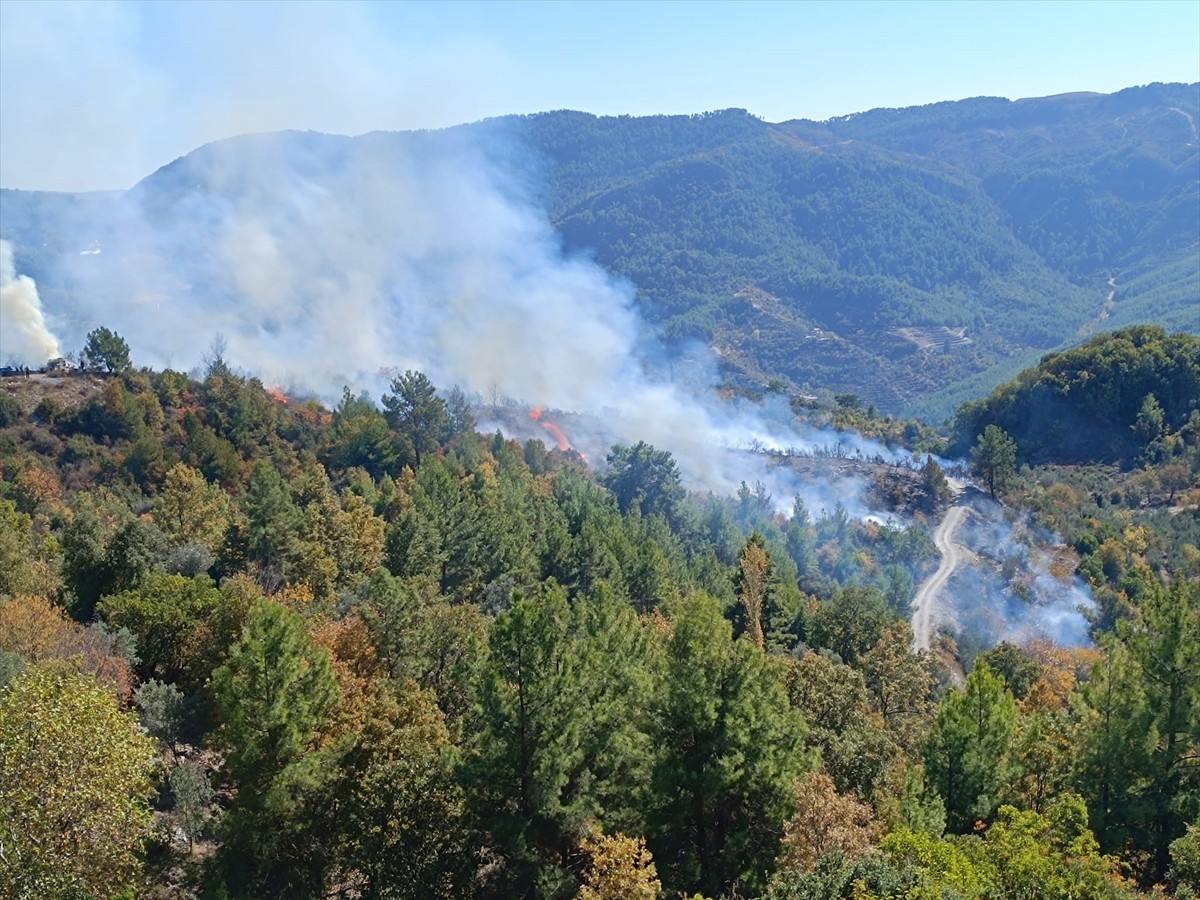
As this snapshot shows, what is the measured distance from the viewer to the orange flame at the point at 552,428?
137500mm

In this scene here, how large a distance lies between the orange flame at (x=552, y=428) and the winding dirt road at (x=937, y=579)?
50.7m

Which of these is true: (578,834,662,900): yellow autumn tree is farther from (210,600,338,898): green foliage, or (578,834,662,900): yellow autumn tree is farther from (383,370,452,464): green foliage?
(383,370,452,464): green foliage

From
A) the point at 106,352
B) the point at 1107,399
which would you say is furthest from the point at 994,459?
the point at 106,352

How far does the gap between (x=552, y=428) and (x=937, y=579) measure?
6209cm

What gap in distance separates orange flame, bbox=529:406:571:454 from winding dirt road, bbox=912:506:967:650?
5068 centimetres

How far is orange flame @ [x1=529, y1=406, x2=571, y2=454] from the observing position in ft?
451

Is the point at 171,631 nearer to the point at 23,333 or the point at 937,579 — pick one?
the point at 937,579

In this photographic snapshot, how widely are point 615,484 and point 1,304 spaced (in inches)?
4253

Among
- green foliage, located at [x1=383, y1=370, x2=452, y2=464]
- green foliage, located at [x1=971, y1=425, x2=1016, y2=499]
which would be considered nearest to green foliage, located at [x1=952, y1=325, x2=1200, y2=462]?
green foliage, located at [x1=971, y1=425, x2=1016, y2=499]

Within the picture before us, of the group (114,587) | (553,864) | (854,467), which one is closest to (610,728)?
(553,864)

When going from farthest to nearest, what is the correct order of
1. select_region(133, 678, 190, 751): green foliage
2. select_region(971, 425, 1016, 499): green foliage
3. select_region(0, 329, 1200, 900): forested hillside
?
select_region(971, 425, 1016, 499): green foliage < select_region(133, 678, 190, 751): green foliage < select_region(0, 329, 1200, 900): forested hillside

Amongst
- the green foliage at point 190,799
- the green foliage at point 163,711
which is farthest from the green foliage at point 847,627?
the green foliage at point 190,799

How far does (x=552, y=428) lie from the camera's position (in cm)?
14225

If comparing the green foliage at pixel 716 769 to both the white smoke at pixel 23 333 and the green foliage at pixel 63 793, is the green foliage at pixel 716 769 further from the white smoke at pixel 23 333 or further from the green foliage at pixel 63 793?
the white smoke at pixel 23 333
